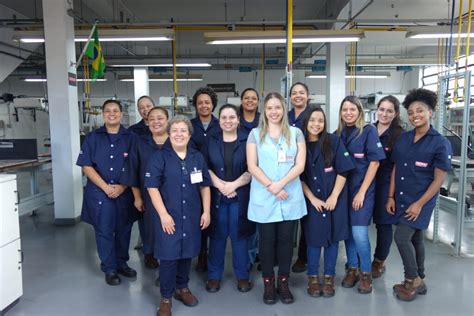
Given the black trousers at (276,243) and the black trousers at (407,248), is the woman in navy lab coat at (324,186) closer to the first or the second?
the black trousers at (276,243)

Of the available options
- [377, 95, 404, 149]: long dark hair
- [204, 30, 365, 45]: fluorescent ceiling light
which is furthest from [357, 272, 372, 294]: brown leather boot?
[204, 30, 365, 45]: fluorescent ceiling light

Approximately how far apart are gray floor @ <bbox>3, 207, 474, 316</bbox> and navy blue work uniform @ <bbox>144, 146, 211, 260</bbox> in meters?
0.50

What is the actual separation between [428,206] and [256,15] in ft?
A: 22.8

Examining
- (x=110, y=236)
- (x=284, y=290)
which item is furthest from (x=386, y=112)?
(x=110, y=236)

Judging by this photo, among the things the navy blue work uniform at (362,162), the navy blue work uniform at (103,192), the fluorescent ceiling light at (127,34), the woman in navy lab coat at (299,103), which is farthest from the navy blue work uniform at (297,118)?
the fluorescent ceiling light at (127,34)

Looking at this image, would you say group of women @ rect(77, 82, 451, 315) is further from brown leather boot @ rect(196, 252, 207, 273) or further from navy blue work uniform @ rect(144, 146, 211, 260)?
brown leather boot @ rect(196, 252, 207, 273)

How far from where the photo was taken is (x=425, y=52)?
12359mm

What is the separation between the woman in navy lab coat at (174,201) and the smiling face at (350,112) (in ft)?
3.71

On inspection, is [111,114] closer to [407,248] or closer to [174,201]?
[174,201]

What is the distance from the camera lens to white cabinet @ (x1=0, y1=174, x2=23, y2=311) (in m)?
2.35

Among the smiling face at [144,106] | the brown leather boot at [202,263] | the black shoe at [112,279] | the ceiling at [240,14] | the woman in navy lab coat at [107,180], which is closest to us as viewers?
the woman in navy lab coat at [107,180]

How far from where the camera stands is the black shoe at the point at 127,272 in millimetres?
3076

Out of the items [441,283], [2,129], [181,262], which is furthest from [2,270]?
[2,129]

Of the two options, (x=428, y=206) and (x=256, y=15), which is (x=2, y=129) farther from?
(x=428, y=206)
